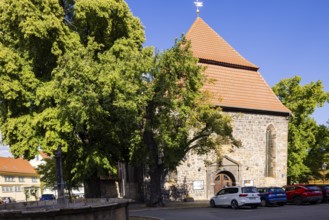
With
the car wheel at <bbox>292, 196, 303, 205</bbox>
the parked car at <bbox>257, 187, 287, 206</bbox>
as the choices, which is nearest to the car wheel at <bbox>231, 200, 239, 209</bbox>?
the parked car at <bbox>257, 187, 287, 206</bbox>

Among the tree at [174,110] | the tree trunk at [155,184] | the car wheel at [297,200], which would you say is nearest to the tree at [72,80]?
the tree at [174,110]

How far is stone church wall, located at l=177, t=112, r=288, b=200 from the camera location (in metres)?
30.2

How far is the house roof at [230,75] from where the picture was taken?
3228cm

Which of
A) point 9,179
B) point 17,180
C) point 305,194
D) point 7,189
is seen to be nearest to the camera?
point 305,194

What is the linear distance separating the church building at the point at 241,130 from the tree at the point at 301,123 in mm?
3704

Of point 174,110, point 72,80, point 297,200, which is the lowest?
point 297,200

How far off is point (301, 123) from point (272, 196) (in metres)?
17.2

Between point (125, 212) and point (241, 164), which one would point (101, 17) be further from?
point (241, 164)

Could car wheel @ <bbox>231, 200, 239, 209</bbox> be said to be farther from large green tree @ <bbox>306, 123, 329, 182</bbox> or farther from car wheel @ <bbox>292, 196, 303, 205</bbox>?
large green tree @ <bbox>306, 123, 329, 182</bbox>

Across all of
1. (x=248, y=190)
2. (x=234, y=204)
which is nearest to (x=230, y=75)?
(x=248, y=190)

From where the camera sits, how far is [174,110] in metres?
21.5

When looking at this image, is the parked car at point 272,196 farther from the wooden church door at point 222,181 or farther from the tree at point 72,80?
the tree at point 72,80

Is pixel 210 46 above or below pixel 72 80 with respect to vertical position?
above

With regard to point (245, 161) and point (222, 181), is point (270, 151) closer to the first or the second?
point (245, 161)
